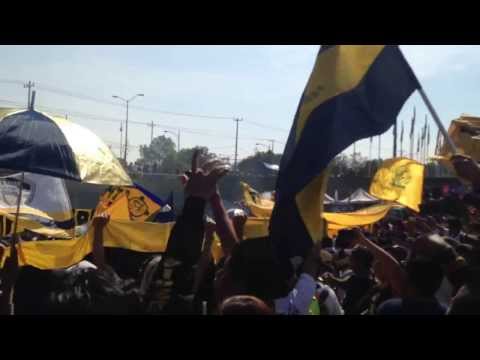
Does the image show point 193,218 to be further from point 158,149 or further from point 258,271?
point 158,149

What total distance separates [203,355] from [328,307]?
103 inches

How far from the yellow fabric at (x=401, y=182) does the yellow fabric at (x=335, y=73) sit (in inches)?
273

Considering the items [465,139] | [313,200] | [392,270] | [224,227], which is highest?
[465,139]

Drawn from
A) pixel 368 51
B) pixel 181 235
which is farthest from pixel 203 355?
pixel 368 51

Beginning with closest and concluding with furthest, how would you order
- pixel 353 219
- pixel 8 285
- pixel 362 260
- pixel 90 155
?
pixel 8 285
pixel 90 155
pixel 362 260
pixel 353 219

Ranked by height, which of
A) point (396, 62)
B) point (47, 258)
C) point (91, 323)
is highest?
point (396, 62)

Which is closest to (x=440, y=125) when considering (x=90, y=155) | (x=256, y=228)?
(x=90, y=155)

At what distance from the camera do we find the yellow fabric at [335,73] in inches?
158

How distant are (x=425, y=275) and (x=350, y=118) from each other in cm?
104

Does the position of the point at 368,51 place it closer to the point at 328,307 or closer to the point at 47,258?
the point at 328,307

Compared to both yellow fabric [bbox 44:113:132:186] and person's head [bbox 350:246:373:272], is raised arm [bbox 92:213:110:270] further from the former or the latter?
person's head [bbox 350:246:373:272]

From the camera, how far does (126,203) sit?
10.3 m

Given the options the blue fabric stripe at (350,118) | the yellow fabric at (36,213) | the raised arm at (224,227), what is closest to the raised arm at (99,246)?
the raised arm at (224,227)

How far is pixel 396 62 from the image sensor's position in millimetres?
4195
